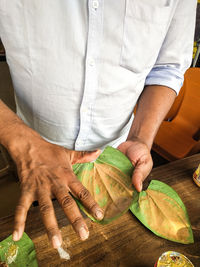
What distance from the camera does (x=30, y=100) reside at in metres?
0.69

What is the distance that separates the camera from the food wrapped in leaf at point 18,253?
51cm

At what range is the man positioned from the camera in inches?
18.2

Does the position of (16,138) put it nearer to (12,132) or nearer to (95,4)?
(12,132)

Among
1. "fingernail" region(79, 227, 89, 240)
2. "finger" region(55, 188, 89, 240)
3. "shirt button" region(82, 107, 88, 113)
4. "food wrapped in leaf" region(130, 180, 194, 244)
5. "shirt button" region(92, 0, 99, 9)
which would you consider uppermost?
"shirt button" region(92, 0, 99, 9)

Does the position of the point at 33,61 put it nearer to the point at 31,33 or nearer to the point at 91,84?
the point at 31,33

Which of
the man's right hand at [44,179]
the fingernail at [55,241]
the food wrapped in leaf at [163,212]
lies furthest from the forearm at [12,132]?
the food wrapped in leaf at [163,212]

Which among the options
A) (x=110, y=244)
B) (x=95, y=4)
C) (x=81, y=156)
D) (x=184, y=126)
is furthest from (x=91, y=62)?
(x=184, y=126)

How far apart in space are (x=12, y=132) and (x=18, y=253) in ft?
0.99

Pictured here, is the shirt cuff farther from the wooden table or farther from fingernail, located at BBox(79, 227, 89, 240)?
fingernail, located at BBox(79, 227, 89, 240)

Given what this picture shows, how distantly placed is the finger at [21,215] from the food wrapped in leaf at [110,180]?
192mm

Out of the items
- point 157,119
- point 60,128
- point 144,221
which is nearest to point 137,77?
point 157,119

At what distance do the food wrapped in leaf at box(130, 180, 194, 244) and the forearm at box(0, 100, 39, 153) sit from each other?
13.1 inches

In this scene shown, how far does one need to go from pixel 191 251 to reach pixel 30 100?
2.14 ft

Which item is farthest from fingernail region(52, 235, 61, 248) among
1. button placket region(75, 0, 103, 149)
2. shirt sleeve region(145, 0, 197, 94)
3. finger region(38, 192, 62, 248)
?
shirt sleeve region(145, 0, 197, 94)
